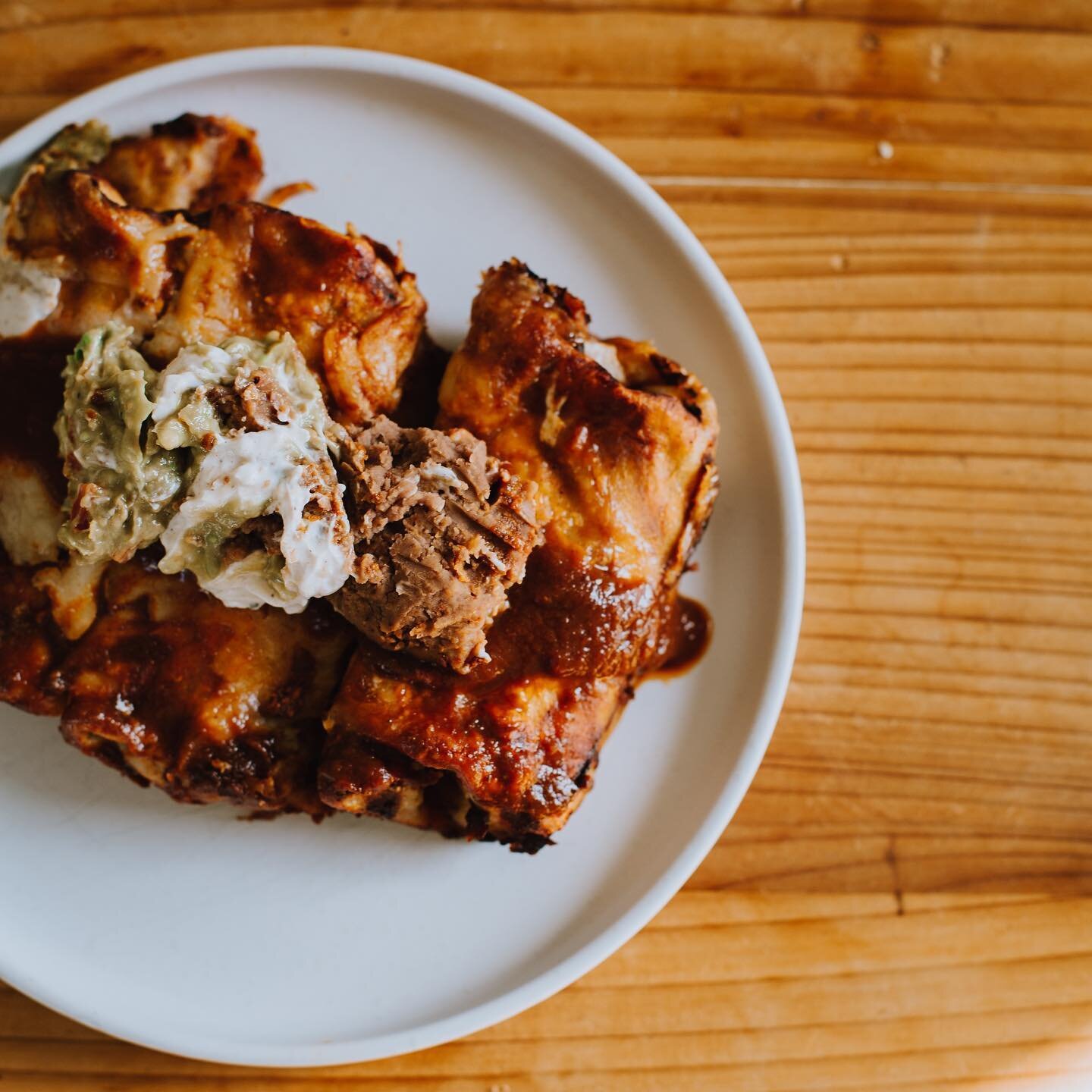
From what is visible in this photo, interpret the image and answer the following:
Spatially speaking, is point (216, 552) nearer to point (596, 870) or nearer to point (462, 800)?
point (462, 800)

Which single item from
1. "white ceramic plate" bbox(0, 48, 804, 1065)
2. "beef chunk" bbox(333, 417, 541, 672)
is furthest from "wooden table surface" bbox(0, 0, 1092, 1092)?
"beef chunk" bbox(333, 417, 541, 672)

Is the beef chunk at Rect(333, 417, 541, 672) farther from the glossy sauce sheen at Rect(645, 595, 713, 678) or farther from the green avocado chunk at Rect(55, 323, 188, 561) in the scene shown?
the glossy sauce sheen at Rect(645, 595, 713, 678)

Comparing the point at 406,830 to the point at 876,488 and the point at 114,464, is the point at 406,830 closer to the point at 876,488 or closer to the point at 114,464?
the point at 114,464

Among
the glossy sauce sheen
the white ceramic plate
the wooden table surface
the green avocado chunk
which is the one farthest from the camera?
the wooden table surface

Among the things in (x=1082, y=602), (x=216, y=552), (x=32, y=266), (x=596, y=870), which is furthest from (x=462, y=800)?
(x=1082, y=602)

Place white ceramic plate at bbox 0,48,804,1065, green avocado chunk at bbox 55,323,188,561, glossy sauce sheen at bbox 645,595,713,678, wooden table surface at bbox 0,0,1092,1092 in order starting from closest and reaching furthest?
green avocado chunk at bbox 55,323,188,561, white ceramic plate at bbox 0,48,804,1065, glossy sauce sheen at bbox 645,595,713,678, wooden table surface at bbox 0,0,1092,1092

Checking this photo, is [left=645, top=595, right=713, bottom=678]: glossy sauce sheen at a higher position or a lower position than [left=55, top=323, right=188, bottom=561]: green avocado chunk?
lower

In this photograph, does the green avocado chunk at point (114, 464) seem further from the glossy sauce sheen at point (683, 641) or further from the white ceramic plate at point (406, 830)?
the glossy sauce sheen at point (683, 641)

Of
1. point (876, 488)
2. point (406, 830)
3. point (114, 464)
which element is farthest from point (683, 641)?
point (114, 464)
